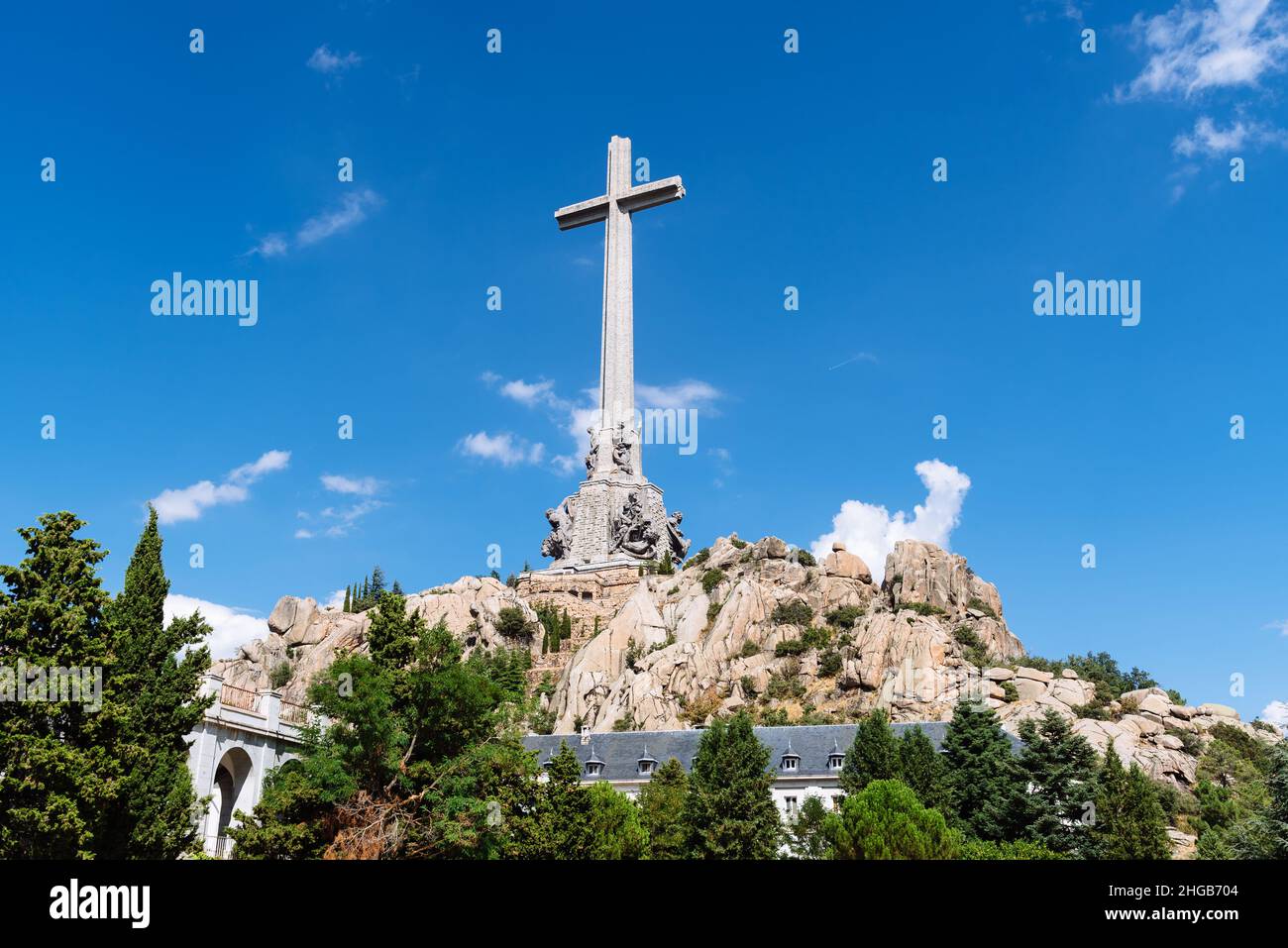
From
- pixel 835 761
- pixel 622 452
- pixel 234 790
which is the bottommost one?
pixel 835 761

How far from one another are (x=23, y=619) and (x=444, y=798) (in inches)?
487

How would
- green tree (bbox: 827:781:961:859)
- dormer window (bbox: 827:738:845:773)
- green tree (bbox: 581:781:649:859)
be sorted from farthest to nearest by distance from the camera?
dormer window (bbox: 827:738:845:773) → green tree (bbox: 827:781:961:859) → green tree (bbox: 581:781:649:859)

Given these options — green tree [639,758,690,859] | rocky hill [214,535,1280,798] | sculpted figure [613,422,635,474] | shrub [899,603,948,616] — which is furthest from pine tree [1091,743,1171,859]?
sculpted figure [613,422,635,474]

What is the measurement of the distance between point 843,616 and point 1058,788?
34534 mm

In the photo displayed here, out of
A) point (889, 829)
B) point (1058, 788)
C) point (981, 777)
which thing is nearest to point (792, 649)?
point (981, 777)

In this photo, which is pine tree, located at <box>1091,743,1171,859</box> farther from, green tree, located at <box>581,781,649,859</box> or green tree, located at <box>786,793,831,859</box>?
green tree, located at <box>581,781,649,859</box>

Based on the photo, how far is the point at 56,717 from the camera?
26016mm

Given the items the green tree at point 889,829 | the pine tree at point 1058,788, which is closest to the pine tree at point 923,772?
the pine tree at point 1058,788

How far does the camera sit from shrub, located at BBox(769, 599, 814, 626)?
261 feet

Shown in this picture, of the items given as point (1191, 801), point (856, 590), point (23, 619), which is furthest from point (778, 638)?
point (23, 619)

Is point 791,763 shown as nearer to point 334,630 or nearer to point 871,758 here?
point 871,758

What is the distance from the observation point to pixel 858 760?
50812mm

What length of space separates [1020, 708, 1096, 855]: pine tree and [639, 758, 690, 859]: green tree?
15.0 metres
